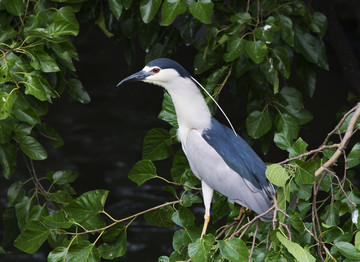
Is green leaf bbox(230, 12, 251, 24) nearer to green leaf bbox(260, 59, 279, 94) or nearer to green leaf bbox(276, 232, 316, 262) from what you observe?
green leaf bbox(260, 59, 279, 94)

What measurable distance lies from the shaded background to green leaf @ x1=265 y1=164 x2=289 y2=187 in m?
2.20

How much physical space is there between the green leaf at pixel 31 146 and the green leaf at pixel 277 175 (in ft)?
2.46

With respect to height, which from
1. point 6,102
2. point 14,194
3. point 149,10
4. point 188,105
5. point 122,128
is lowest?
point 122,128

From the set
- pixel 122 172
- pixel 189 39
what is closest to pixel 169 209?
pixel 189 39

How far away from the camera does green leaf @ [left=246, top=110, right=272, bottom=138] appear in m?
1.89

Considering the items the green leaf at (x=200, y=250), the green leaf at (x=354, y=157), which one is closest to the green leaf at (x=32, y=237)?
the green leaf at (x=200, y=250)

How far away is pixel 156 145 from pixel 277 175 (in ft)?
1.90

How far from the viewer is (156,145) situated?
183 cm

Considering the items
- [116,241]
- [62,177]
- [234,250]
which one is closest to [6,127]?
[62,177]

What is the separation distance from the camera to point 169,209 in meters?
1.64

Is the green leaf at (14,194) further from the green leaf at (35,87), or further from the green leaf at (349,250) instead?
the green leaf at (349,250)

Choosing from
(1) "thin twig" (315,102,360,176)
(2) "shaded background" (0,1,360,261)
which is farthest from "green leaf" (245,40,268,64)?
(2) "shaded background" (0,1,360,261)

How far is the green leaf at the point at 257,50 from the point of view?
170 centimetres

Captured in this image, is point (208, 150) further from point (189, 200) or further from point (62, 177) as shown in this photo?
point (62, 177)
